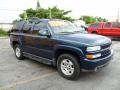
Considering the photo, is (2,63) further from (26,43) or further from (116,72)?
(116,72)

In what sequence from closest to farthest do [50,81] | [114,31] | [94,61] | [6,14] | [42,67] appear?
[94,61], [50,81], [42,67], [114,31], [6,14]

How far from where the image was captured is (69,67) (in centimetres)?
550

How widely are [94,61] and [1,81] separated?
109 inches

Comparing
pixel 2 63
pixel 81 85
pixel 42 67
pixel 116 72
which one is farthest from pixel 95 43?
pixel 2 63

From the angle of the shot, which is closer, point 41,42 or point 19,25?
point 41,42

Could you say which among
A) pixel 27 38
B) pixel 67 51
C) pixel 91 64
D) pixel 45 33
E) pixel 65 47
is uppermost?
pixel 45 33

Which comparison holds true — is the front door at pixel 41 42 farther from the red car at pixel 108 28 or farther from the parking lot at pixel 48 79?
the red car at pixel 108 28

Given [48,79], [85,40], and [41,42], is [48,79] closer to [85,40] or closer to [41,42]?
[41,42]

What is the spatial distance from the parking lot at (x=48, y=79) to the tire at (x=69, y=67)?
0.16m

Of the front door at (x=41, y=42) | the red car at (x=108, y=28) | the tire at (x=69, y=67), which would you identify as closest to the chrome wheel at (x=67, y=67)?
the tire at (x=69, y=67)

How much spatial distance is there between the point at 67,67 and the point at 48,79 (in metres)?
0.68

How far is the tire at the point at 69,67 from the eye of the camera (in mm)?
5255

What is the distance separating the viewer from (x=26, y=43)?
714cm

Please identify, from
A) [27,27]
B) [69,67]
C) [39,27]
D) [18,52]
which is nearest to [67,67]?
[69,67]
